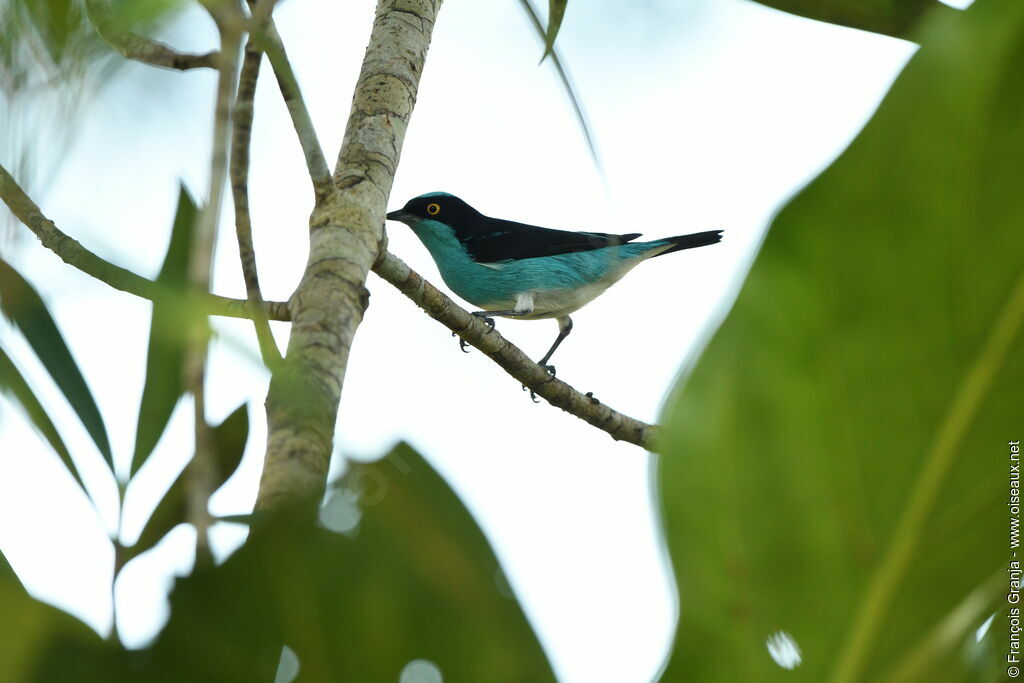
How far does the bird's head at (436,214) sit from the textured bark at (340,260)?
465 cm

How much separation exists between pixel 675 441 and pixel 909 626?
0.70 feet

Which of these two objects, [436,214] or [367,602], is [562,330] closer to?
[436,214]

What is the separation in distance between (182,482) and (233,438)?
25cm

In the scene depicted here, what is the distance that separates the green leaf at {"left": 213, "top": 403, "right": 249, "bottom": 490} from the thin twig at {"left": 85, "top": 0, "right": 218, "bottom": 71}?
0.55m

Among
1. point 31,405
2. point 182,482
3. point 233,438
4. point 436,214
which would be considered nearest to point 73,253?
point 233,438

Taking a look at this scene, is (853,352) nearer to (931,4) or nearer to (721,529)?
(721,529)

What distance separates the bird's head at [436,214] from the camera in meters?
7.57

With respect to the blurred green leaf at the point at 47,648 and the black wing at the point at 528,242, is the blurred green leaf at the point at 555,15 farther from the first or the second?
the black wing at the point at 528,242

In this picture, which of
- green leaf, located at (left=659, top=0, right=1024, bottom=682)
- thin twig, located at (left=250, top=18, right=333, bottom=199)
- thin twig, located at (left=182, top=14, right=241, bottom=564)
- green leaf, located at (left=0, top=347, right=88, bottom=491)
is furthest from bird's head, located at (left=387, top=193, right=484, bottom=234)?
green leaf, located at (left=659, top=0, right=1024, bottom=682)

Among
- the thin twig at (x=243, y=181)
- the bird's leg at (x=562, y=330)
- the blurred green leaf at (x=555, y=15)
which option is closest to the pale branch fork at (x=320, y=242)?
the thin twig at (x=243, y=181)

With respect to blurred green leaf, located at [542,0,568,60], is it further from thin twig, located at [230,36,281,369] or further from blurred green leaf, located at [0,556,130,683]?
blurred green leaf, located at [0,556,130,683]

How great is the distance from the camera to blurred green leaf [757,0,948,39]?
1.28 metres

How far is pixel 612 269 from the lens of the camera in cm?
710

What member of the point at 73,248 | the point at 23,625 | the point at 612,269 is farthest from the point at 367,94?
the point at 612,269
